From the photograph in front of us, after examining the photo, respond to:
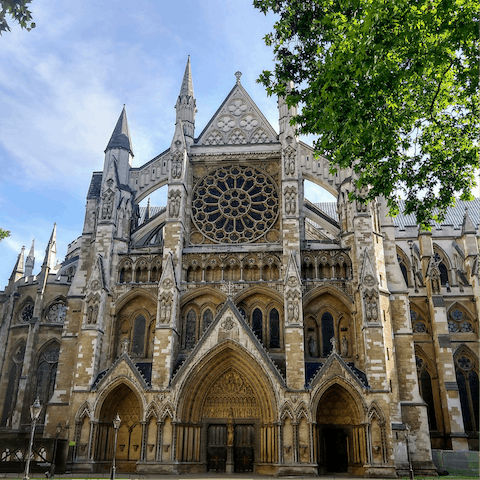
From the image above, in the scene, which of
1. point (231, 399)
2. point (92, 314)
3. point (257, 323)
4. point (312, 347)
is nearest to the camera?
point (231, 399)

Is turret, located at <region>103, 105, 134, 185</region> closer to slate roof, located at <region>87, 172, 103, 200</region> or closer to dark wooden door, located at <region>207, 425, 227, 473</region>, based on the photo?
slate roof, located at <region>87, 172, 103, 200</region>

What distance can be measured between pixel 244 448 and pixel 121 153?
61.3ft

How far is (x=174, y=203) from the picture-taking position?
2912 centimetres

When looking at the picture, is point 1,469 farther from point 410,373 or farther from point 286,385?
point 410,373

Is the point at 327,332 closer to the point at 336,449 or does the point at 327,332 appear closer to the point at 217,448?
the point at 336,449

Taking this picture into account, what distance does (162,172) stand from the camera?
31938mm

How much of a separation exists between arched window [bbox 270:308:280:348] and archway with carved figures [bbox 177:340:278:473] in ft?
7.42

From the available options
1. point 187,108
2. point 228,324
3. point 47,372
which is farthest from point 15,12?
point 47,372

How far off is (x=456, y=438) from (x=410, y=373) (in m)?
7.12

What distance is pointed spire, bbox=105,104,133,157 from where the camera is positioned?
3225cm

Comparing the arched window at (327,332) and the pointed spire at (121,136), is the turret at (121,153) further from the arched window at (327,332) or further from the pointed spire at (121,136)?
the arched window at (327,332)

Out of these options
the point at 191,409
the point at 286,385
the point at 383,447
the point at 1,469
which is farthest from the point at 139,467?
the point at 383,447

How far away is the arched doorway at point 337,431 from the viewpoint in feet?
79.3

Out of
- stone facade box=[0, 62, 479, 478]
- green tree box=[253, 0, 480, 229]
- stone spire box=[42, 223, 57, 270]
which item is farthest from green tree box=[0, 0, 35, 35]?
stone spire box=[42, 223, 57, 270]
